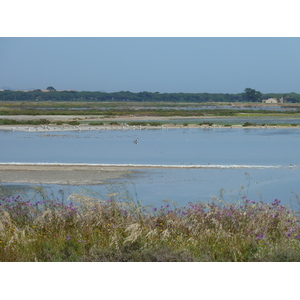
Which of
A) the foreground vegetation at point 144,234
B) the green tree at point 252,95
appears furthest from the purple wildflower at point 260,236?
the green tree at point 252,95

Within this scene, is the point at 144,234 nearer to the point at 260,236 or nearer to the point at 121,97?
the point at 260,236

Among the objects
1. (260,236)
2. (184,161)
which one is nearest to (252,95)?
(184,161)

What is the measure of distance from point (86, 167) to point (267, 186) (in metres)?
6.73

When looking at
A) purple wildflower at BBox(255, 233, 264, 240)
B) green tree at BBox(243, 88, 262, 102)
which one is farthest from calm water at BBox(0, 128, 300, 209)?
green tree at BBox(243, 88, 262, 102)

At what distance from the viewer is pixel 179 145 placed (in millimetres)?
26984

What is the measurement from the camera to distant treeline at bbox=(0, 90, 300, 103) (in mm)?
138750

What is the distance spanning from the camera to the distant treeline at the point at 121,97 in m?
139

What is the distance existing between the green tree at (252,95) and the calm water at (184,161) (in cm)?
10646

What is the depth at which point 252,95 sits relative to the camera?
135 m

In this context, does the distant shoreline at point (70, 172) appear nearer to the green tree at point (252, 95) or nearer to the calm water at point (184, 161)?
the calm water at point (184, 161)

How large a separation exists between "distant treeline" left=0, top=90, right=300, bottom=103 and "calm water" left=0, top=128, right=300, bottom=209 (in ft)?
363

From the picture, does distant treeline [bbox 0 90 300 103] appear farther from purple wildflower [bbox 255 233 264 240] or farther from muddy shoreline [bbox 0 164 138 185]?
purple wildflower [bbox 255 233 264 240]

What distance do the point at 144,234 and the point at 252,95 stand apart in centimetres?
13286

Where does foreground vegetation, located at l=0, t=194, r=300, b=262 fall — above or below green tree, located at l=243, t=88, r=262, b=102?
below
